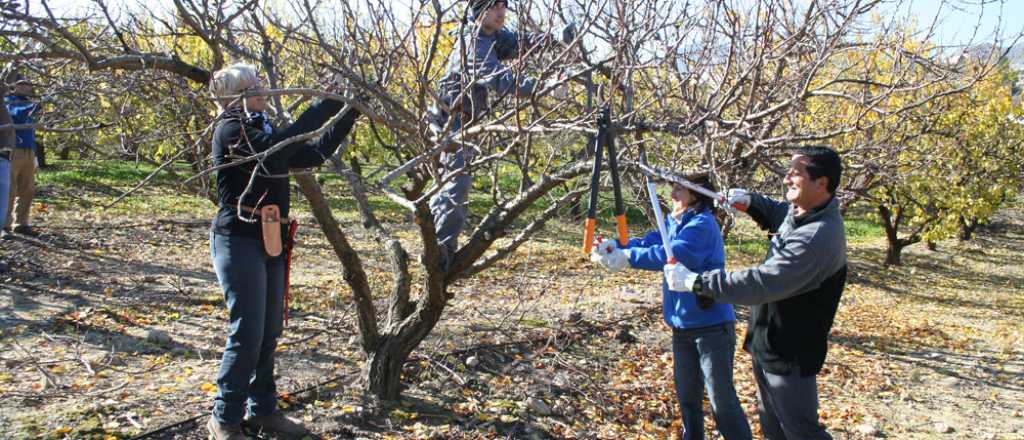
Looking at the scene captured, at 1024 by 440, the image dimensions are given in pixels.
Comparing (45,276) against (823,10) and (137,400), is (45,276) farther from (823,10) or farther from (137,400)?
(823,10)

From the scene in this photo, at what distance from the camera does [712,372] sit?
3.41m

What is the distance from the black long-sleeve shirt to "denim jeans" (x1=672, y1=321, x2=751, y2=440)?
5.96 feet

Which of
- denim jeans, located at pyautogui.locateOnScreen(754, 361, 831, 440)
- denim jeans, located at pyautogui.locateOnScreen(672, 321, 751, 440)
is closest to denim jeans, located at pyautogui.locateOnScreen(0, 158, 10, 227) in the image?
denim jeans, located at pyautogui.locateOnScreen(672, 321, 751, 440)

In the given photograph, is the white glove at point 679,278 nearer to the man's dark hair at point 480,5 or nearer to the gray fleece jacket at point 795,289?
the gray fleece jacket at point 795,289

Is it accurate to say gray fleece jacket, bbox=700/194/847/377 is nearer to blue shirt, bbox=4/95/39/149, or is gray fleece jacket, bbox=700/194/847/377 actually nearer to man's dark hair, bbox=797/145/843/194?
man's dark hair, bbox=797/145/843/194

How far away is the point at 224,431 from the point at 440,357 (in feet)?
5.75

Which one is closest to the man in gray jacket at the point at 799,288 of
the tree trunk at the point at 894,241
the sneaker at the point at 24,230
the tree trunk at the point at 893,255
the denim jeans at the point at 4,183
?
the denim jeans at the point at 4,183

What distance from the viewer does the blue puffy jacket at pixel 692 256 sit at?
3.43m

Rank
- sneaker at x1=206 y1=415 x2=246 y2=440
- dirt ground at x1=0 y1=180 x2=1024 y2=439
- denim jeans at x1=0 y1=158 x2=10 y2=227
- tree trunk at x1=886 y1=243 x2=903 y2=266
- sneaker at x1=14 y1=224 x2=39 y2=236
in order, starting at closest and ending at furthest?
1. sneaker at x1=206 y1=415 x2=246 y2=440
2. dirt ground at x1=0 y1=180 x2=1024 y2=439
3. denim jeans at x1=0 y1=158 x2=10 y2=227
4. sneaker at x1=14 y1=224 x2=39 y2=236
5. tree trunk at x1=886 y1=243 x2=903 y2=266

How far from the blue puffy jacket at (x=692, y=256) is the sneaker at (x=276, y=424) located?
1794 millimetres

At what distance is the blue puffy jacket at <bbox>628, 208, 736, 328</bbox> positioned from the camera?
3426 millimetres

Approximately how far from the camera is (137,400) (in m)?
3.89

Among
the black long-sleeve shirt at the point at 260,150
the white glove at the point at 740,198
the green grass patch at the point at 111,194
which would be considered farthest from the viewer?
the green grass patch at the point at 111,194

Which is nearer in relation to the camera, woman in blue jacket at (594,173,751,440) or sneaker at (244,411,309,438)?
woman in blue jacket at (594,173,751,440)
